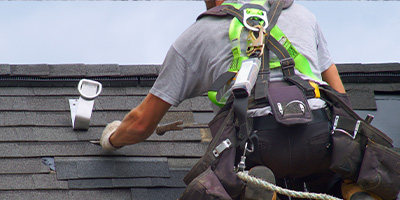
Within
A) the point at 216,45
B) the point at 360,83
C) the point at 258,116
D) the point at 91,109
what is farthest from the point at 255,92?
the point at 360,83

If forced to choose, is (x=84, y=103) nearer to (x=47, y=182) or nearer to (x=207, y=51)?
(x=47, y=182)

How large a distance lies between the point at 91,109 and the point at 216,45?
47.8 inches

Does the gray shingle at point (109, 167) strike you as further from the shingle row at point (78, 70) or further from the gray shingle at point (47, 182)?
the shingle row at point (78, 70)

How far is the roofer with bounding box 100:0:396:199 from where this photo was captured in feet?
11.5

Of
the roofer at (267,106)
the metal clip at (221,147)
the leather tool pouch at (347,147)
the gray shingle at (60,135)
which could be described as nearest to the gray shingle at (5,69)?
the gray shingle at (60,135)

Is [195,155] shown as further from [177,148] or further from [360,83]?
[360,83]

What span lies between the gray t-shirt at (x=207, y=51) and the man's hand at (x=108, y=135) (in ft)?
1.82

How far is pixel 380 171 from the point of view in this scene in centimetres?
347

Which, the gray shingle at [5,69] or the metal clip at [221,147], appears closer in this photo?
the metal clip at [221,147]

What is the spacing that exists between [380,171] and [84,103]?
2.04 metres

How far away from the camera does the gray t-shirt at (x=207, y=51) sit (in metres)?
3.81

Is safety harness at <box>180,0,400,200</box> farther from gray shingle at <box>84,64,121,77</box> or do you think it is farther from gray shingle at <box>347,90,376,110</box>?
gray shingle at <box>84,64,121,77</box>

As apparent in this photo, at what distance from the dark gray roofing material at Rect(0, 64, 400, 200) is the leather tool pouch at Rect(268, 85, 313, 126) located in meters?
1.05

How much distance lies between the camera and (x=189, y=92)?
13.4 feet
